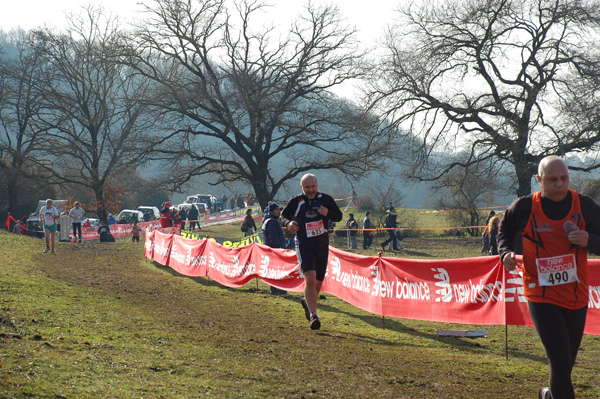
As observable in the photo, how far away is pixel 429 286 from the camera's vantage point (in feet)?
29.0

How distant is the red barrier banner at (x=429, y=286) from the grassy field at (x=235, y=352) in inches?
15.7

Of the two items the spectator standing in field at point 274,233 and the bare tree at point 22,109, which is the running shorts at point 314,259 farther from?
the bare tree at point 22,109


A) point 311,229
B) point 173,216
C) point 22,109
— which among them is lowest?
point 311,229

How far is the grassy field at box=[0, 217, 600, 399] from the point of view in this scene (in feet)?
17.3

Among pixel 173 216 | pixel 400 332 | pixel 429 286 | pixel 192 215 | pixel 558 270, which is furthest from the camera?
pixel 192 215

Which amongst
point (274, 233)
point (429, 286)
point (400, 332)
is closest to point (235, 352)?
point (429, 286)

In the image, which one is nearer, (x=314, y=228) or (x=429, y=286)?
(x=314, y=228)

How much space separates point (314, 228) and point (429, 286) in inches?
76.2

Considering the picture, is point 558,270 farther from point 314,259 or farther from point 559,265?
point 314,259

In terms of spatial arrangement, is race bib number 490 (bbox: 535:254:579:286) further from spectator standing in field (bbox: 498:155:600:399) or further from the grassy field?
the grassy field

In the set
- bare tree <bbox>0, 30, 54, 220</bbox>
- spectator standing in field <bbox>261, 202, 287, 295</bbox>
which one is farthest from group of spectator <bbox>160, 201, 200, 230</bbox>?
spectator standing in field <bbox>261, 202, 287, 295</bbox>

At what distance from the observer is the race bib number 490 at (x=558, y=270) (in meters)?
4.52

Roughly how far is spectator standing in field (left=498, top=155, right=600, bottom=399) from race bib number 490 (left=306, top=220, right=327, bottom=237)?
389 centimetres

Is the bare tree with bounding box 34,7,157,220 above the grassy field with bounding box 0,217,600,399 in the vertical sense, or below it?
above
